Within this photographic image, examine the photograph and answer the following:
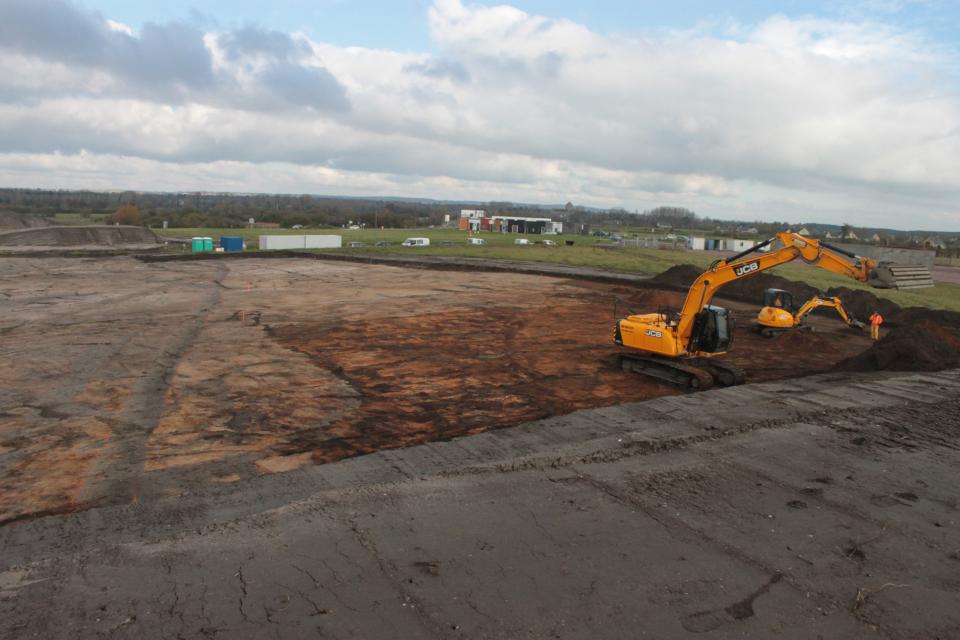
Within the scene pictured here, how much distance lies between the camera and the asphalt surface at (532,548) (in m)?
6.84

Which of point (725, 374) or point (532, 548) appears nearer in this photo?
point (532, 548)

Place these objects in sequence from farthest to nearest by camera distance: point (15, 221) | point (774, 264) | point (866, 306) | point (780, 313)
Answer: point (15, 221)
point (866, 306)
point (780, 313)
point (774, 264)

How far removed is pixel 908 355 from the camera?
19812 mm

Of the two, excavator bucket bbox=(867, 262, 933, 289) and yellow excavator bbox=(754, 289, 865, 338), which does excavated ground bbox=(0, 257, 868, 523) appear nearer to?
yellow excavator bbox=(754, 289, 865, 338)

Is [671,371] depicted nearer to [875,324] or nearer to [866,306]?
[875,324]

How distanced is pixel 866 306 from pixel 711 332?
1935 cm

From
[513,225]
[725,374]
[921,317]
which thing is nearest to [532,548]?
[725,374]

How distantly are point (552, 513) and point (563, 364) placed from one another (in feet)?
37.0

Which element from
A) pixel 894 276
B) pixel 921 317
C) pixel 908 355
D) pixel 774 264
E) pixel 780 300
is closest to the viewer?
pixel 894 276

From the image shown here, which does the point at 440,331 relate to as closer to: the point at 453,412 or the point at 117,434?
the point at 453,412

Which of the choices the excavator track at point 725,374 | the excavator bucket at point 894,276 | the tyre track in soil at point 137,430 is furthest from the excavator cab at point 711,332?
the tyre track in soil at point 137,430

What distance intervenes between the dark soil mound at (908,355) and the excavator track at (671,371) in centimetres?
592

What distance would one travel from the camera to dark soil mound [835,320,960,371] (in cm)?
1964

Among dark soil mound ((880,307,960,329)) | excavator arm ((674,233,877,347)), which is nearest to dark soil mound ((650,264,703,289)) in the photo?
dark soil mound ((880,307,960,329))
